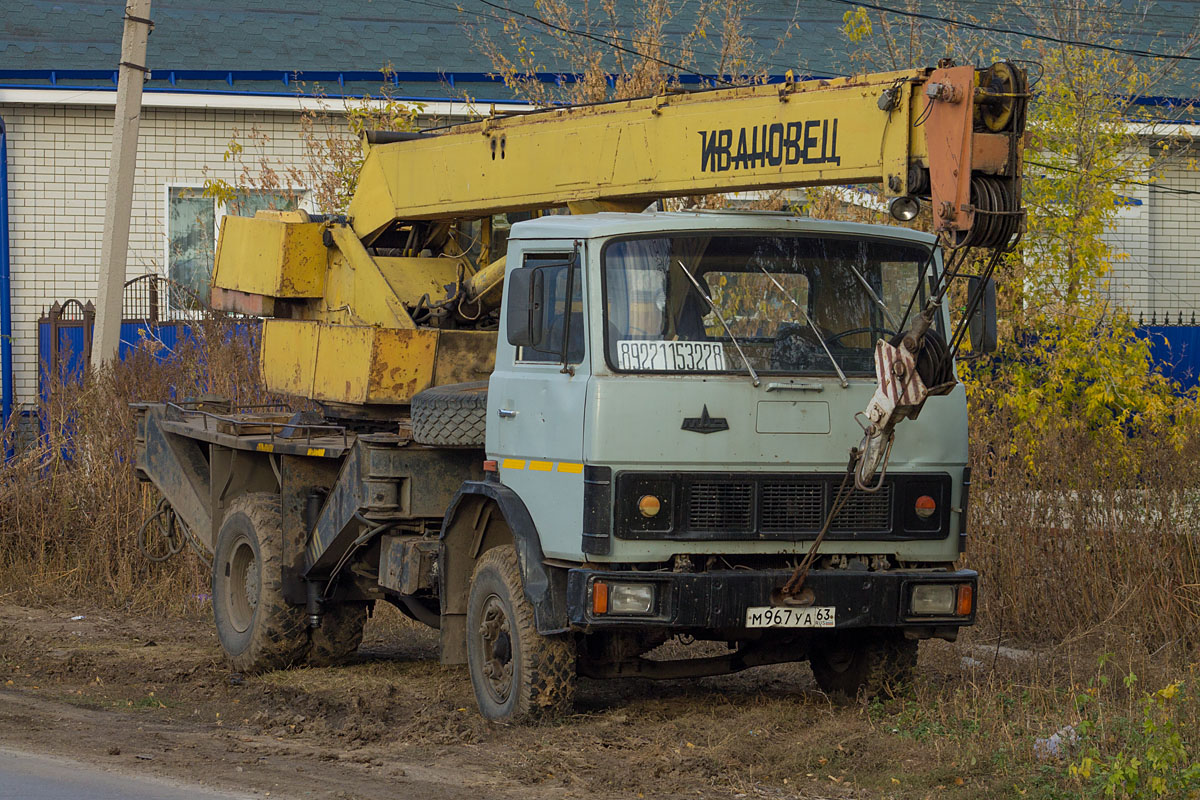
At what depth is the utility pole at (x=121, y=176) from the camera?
13422mm

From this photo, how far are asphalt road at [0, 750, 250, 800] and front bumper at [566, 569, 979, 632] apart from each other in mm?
1723

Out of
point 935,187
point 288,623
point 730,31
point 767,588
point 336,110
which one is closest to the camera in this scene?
point 935,187

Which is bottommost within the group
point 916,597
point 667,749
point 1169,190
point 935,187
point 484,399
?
point 667,749

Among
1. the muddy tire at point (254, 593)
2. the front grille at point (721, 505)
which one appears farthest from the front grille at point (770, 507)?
the muddy tire at point (254, 593)

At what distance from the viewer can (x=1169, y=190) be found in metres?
18.9

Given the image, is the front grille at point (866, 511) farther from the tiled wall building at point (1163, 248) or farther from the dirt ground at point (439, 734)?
the tiled wall building at point (1163, 248)

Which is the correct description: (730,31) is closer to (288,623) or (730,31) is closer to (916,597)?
(288,623)

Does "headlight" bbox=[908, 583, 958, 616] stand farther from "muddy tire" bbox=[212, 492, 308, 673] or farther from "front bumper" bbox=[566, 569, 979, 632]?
"muddy tire" bbox=[212, 492, 308, 673]

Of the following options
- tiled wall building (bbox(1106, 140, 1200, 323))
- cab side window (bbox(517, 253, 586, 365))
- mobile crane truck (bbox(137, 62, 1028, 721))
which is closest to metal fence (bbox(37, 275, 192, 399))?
mobile crane truck (bbox(137, 62, 1028, 721))

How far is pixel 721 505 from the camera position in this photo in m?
7.11

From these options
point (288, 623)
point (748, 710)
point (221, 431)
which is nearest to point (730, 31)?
point (221, 431)

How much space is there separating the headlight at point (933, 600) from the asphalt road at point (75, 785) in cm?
315

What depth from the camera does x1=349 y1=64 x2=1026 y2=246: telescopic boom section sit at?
6574mm

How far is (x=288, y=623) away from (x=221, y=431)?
5.10 feet
